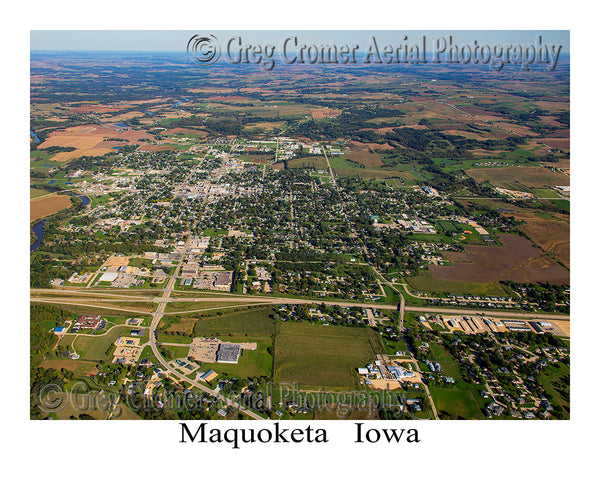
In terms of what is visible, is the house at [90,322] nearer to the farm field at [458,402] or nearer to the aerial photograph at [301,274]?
the aerial photograph at [301,274]

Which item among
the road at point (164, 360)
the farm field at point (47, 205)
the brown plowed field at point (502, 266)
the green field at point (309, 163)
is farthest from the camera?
the green field at point (309, 163)

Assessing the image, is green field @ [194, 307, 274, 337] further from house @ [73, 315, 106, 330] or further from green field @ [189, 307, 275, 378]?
house @ [73, 315, 106, 330]

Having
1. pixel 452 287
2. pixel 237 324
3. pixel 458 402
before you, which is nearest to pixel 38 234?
pixel 237 324

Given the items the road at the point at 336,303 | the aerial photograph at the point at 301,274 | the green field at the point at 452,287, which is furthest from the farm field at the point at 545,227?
the road at the point at 336,303

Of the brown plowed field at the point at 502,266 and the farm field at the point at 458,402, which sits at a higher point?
the brown plowed field at the point at 502,266

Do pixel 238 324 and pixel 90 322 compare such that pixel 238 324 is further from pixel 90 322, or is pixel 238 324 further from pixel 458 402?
pixel 458 402

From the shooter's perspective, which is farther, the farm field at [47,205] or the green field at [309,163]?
the green field at [309,163]

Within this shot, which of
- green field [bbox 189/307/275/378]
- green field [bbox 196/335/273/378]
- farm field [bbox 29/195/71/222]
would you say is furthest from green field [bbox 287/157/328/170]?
green field [bbox 196/335/273/378]
